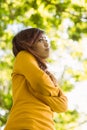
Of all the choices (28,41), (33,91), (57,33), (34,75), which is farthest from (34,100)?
(57,33)

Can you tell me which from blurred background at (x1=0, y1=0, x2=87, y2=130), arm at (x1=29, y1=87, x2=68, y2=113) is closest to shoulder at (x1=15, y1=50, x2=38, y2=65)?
arm at (x1=29, y1=87, x2=68, y2=113)

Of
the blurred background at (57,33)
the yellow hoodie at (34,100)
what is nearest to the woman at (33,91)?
the yellow hoodie at (34,100)

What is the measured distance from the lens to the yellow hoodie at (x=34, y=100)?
2549 millimetres

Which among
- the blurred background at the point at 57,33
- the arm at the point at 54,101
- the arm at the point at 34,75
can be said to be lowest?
the arm at the point at 54,101

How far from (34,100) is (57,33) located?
946 cm

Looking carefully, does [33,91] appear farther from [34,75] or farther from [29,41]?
[29,41]

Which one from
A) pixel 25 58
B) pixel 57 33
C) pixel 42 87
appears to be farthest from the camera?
pixel 57 33

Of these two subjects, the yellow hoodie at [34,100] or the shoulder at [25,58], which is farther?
A: the shoulder at [25,58]

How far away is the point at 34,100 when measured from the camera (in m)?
2.61

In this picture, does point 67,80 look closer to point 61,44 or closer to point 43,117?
point 61,44

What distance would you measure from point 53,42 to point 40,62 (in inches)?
361

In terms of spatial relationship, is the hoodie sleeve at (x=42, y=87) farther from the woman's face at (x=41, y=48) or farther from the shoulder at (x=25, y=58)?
the woman's face at (x=41, y=48)

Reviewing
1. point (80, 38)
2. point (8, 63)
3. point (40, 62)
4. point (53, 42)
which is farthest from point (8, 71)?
point (40, 62)

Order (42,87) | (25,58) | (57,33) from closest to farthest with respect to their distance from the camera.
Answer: (42,87)
(25,58)
(57,33)
